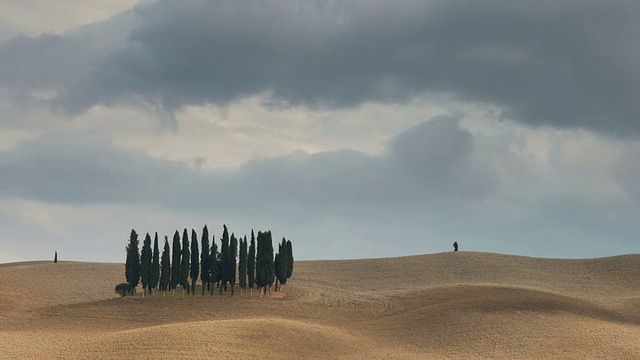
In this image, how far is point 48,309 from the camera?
258 ft

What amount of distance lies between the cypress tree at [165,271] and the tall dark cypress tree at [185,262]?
56.3 inches

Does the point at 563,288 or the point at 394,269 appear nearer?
the point at 563,288

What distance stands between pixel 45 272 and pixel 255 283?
33859mm

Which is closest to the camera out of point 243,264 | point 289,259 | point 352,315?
point 352,315

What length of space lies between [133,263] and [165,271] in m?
4.14

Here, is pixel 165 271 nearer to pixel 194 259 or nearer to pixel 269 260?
pixel 194 259

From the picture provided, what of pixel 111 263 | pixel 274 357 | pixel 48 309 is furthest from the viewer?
pixel 111 263

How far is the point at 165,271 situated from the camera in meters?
83.4

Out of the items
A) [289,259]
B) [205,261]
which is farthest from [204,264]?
[289,259]

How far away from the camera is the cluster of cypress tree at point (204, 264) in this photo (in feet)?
274

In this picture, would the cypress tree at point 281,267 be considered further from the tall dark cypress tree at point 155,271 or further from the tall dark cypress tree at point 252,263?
the tall dark cypress tree at point 155,271

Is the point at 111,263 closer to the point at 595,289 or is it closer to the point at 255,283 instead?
the point at 255,283

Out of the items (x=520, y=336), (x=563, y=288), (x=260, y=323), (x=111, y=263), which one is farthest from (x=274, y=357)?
(x=111, y=263)

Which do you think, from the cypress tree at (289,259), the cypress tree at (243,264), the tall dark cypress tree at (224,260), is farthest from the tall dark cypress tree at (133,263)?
the cypress tree at (289,259)
